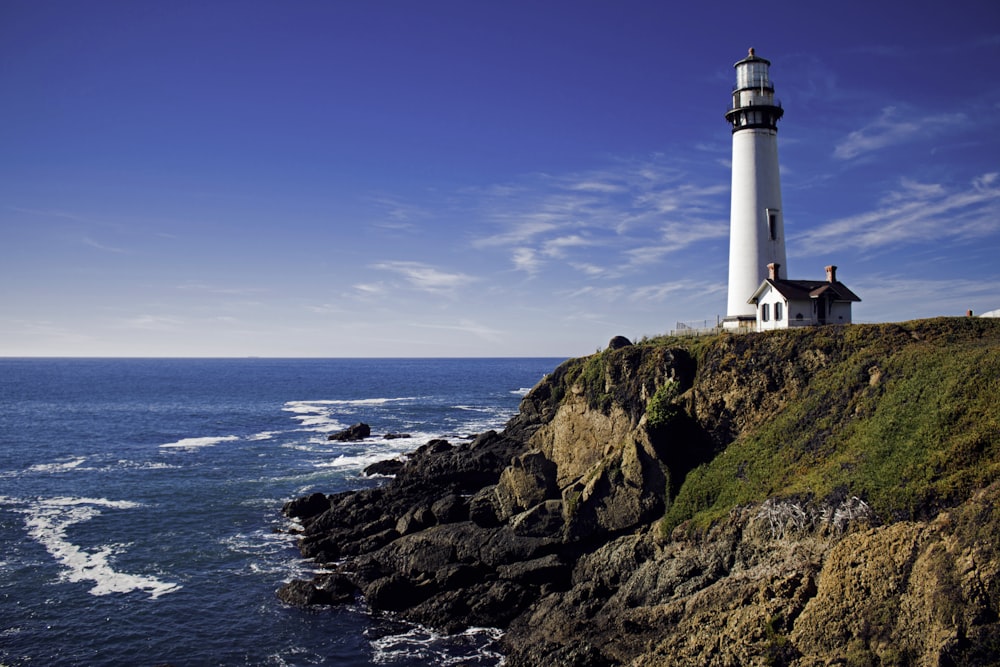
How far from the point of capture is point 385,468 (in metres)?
52.5

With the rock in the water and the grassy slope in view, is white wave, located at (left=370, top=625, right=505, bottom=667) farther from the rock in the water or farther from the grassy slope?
the rock in the water

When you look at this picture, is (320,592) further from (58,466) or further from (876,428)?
(58,466)

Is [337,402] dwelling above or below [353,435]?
above

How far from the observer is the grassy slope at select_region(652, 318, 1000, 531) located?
20406 mm

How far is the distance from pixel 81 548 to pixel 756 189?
141ft

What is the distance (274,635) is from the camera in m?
25.4

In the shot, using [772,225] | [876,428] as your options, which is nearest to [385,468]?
[772,225]

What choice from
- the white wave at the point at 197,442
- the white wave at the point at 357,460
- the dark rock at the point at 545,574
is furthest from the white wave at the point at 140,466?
the dark rock at the point at 545,574

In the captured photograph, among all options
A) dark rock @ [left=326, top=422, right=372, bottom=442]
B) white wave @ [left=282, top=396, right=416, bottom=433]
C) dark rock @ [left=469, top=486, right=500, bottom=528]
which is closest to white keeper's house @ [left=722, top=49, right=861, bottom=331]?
dark rock @ [left=469, top=486, right=500, bottom=528]

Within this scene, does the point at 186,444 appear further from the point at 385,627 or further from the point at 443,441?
the point at 385,627

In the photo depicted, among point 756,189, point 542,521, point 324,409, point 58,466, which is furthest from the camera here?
point 324,409

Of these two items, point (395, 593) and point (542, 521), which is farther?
point (542, 521)

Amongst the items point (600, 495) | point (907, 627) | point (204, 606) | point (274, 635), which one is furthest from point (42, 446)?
point (907, 627)

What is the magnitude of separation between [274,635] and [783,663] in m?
18.7
